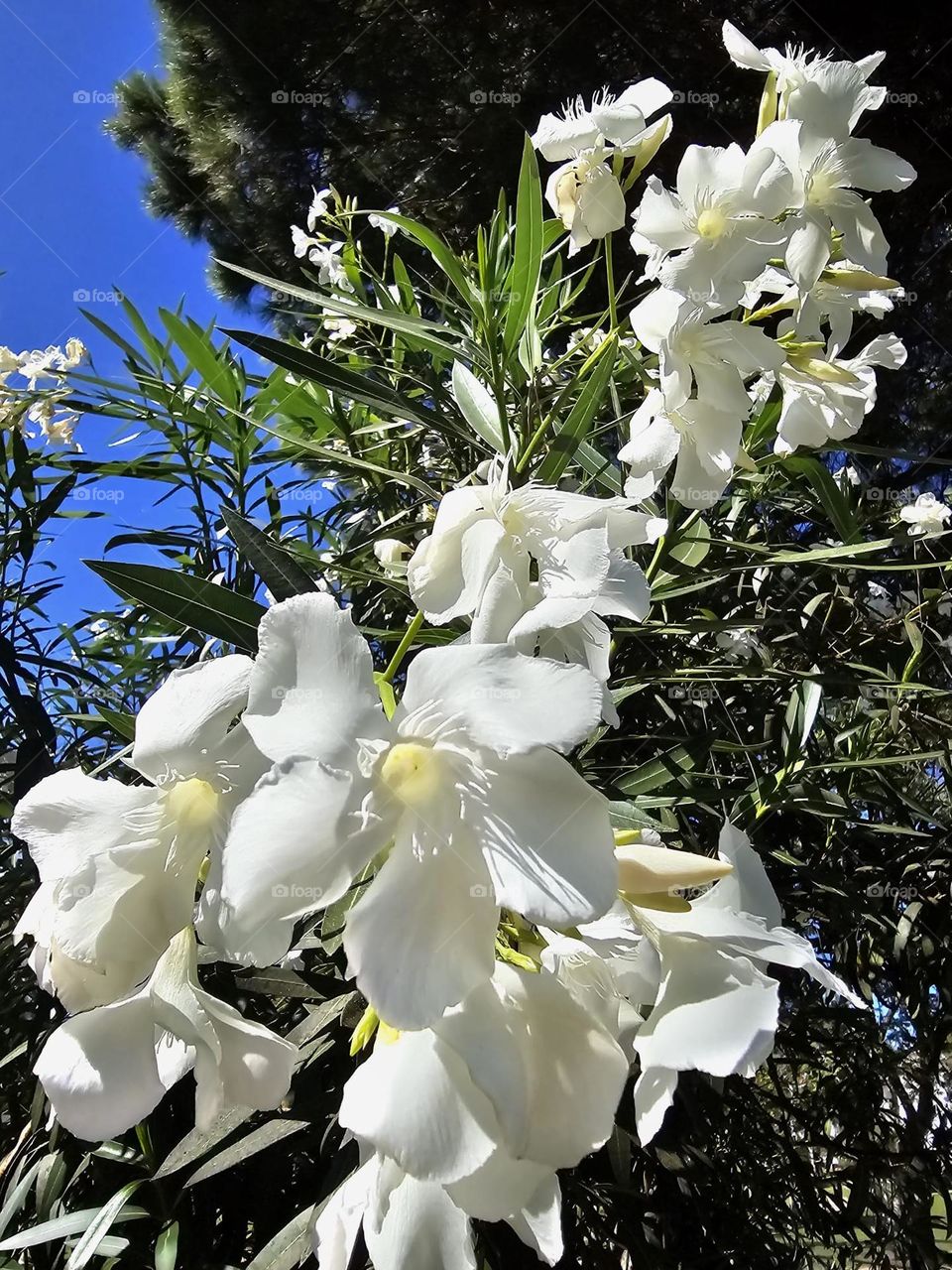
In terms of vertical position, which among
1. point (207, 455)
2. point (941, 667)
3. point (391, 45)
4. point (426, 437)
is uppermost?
point (391, 45)

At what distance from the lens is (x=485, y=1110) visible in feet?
1.23

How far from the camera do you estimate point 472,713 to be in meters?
0.38

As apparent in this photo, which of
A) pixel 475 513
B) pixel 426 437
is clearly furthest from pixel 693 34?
pixel 475 513

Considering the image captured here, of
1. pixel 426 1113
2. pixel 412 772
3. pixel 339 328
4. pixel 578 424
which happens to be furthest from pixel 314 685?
pixel 339 328

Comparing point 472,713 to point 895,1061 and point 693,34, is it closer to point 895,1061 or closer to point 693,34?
point 895,1061

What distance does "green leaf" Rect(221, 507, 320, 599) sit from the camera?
0.59m

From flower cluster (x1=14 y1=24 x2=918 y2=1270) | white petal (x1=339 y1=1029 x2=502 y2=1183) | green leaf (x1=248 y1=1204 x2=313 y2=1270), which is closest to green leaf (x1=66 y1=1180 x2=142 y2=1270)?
green leaf (x1=248 y1=1204 x2=313 y2=1270)

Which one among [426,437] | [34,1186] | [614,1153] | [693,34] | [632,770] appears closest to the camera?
[614,1153]

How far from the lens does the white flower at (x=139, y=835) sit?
40cm

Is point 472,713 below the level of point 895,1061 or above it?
above

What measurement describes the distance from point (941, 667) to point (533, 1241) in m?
1.37

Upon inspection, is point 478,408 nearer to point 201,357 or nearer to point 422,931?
point 422,931

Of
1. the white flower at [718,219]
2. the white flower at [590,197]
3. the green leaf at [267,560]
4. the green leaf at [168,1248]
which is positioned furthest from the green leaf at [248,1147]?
the white flower at [590,197]

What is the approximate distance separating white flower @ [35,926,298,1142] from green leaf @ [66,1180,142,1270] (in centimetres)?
45
